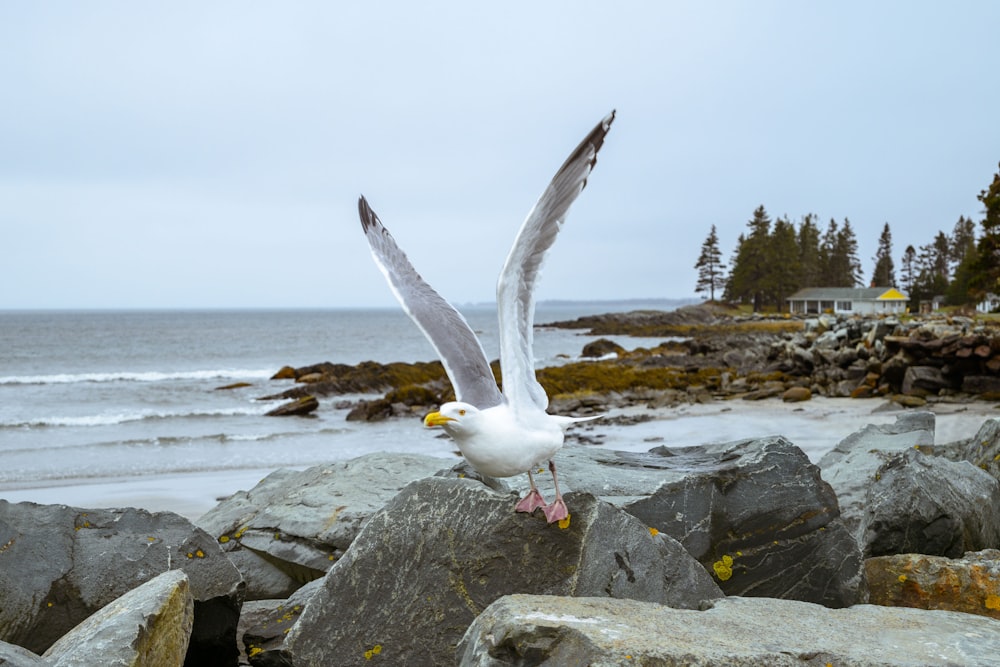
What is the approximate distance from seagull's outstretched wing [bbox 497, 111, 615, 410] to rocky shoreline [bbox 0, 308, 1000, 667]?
0.67m

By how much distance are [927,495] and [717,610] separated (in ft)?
11.1

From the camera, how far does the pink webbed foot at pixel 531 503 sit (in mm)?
4359

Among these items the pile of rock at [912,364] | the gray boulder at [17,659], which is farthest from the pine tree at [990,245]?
the gray boulder at [17,659]

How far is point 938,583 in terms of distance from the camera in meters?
4.86

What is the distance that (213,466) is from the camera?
14.9 metres

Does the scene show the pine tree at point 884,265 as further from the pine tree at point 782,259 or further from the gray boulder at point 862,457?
the gray boulder at point 862,457

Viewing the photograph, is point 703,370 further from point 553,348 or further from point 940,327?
point 553,348

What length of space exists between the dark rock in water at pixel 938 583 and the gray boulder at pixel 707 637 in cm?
124

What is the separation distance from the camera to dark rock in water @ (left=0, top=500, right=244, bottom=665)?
5.01 metres

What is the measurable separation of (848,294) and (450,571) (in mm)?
95881

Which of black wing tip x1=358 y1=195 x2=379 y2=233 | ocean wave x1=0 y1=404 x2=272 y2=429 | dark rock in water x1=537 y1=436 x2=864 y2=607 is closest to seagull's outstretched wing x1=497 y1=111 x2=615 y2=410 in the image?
dark rock in water x1=537 y1=436 x2=864 y2=607

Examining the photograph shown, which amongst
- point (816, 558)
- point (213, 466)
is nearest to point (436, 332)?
point (816, 558)

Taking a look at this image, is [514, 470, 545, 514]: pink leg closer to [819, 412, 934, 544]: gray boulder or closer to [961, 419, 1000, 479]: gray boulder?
[819, 412, 934, 544]: gray boulder

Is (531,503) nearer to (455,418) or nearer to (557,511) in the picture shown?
(557,511)
